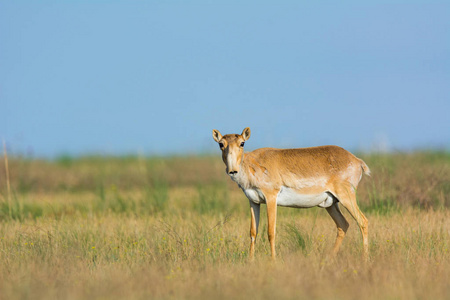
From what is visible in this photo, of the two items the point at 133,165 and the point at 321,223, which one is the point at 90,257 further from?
the point at 133,165

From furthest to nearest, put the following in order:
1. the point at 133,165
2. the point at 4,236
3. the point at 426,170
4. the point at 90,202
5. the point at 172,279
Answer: the point at 133,165, the point at 90,202, the point at 426,170, the point at 4,236, the point at 172,279

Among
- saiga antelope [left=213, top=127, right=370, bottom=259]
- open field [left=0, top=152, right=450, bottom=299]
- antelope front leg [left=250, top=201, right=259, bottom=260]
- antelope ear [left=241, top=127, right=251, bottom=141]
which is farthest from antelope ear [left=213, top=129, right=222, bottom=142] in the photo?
open field [left=0, top=152, right=450, bottom=299]

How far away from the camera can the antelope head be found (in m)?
8.45

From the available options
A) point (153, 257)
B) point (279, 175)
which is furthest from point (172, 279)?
point (279, 175)

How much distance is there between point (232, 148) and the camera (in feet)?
28.0

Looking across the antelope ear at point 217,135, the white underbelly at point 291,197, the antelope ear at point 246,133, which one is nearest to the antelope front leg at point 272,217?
the white underbelly at point 291,197

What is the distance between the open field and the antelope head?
1.35 m

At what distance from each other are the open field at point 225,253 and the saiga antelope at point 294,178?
0.50 metres

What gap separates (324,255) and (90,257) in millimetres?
3606

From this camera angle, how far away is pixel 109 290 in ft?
21.6

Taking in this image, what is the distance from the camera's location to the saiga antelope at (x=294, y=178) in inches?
347

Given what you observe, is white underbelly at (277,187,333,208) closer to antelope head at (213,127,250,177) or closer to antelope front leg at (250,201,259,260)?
antelope front leg at (250,201,259,260)

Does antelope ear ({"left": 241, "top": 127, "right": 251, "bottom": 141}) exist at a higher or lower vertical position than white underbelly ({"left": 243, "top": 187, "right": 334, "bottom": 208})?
higher

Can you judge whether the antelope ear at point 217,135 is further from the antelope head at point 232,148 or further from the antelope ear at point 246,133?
the antelope ear at point 246,133
